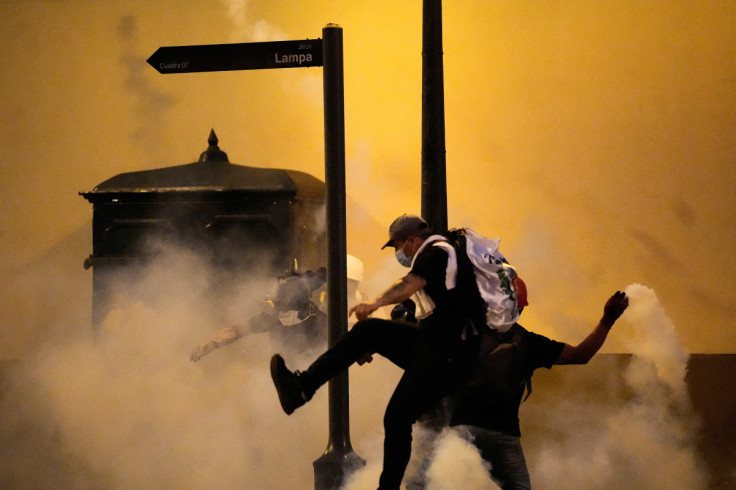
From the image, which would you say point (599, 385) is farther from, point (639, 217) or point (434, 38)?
point (434, 38)

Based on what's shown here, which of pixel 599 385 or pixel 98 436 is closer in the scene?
pixel 98 436

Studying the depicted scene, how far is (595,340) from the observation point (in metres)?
4.46

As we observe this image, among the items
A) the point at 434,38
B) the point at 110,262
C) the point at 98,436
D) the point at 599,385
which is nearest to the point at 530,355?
the point at 434,38

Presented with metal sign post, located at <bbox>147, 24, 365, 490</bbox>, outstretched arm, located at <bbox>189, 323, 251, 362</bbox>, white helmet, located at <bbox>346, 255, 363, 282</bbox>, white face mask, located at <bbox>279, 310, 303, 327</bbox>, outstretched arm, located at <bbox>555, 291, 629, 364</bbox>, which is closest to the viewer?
outstretched arm, located at <bbox>555, 291, 629, 364</bbox>

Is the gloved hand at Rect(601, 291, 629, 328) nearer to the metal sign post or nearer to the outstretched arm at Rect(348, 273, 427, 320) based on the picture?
the outstretched arm at Rect(348, 273, 427, 320)

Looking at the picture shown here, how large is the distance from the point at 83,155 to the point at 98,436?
15.6 ft

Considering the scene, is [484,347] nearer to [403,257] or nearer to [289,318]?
[403,257]

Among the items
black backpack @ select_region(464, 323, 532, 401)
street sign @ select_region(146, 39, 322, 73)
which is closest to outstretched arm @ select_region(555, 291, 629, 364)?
black backpack @ select_region(464, 323, 532, 401)

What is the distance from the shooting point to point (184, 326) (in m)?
8.38

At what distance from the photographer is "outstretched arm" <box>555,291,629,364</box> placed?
4422mm

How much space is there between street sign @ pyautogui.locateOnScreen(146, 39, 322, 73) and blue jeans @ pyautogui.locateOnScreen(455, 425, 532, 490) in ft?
7.66

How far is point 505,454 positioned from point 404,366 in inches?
24.3

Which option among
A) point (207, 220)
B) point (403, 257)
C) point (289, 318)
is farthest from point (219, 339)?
point (403, 257)

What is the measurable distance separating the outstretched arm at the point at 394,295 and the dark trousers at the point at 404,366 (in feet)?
0.93
